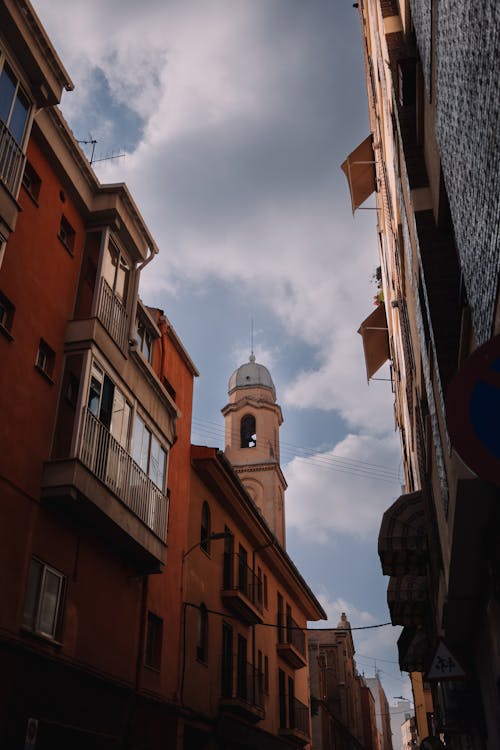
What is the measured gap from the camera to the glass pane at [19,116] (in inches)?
485

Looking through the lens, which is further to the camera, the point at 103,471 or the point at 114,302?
the point at 114,302

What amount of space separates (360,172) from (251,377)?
1524 inches

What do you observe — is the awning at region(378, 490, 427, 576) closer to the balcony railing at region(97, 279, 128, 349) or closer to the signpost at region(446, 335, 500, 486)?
the balcony railing at region(97, 279, 128, 349)

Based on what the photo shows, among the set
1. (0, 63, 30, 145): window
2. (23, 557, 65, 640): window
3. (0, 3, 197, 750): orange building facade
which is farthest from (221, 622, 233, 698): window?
(0, 63, 30, 145): window

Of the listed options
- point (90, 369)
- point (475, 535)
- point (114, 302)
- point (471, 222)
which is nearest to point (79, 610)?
point (90, 369)

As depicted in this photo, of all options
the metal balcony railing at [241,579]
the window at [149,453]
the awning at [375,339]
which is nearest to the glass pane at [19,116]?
the window at [149,453]

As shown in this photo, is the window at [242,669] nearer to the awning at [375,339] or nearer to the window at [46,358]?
the awning at [375,339]

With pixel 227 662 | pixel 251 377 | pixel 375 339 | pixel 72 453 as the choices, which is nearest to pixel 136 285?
pixel 72 453

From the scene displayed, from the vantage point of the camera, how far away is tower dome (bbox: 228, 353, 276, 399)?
57219 millimetres

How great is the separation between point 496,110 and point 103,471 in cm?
1127

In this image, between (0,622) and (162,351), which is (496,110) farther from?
(162,351)

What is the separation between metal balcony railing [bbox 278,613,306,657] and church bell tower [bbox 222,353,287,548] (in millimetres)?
16548

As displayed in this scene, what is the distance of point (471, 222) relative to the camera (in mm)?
4816

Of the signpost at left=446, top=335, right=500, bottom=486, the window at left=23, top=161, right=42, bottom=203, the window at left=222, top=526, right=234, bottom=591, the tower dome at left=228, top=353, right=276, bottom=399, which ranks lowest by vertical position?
the signpost at left=446, top=335, right=500, bottom=486
